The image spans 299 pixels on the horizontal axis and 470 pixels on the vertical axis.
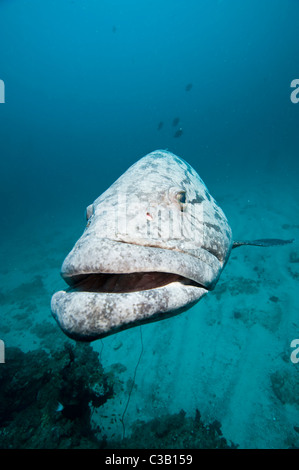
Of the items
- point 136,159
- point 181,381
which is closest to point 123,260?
point 181,381

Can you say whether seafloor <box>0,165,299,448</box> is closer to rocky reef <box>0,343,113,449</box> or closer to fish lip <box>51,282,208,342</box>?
rocky reef <box>0,343,113,449</box>

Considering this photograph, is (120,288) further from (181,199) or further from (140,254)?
(181,199)

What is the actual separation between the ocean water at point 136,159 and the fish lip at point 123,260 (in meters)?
4.47

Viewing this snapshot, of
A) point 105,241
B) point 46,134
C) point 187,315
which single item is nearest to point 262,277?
point 187,315

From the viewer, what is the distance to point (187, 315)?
275 inches

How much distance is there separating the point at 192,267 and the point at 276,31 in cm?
13514

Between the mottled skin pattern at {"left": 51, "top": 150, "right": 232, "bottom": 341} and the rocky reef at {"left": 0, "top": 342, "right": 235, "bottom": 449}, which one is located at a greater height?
the mottled skin pattern at {"left": 51, "top": 150, "right": 232, "bottom": 341}

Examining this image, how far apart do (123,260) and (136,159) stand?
11133cm

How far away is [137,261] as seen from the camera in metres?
1.42

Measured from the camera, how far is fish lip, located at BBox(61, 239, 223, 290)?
4.58 ft

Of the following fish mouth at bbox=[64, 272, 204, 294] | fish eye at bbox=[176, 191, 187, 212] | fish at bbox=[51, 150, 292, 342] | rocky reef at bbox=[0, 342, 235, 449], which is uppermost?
fish eye at bbox=[176, 191, 187, 212]

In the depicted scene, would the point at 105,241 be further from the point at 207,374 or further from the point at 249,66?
the point at 249,66

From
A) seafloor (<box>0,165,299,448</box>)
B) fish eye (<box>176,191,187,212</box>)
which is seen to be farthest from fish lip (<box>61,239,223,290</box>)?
seafloor (<box>0,165,299,448</box>)

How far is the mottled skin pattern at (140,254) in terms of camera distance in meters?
1.31
